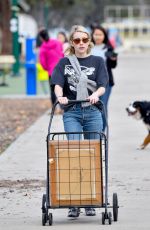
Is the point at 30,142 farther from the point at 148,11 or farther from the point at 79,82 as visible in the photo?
the point at 148,11

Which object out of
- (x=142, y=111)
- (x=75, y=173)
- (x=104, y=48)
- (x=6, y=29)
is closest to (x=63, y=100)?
(x=75, y=173)

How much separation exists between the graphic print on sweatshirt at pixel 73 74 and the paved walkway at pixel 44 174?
48.3 inches

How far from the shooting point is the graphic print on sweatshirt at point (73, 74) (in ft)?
30.4

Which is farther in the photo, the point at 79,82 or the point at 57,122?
the point at 57,122

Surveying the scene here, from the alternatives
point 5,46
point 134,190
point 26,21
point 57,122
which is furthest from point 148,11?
point 134,190

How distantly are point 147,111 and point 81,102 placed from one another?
19.5 ft

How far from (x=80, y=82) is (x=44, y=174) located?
10.4 ft

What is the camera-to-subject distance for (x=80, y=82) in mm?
9203

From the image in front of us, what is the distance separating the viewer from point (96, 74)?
9.29m

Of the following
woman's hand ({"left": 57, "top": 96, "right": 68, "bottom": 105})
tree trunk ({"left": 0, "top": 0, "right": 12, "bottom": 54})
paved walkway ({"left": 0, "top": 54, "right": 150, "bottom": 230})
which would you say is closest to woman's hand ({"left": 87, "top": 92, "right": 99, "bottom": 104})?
woman's hand ({"left": 57, "top": 96, "right": 68, "bottom": 105})

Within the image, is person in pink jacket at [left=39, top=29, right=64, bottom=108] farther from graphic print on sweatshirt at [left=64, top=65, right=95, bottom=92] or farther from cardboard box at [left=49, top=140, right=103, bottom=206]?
cardboard box at [left=49, top=140, right=103, bottom=206]

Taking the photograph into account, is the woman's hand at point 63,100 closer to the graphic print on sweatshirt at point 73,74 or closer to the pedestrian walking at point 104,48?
the graphic print on sweatshirt at point 73,74

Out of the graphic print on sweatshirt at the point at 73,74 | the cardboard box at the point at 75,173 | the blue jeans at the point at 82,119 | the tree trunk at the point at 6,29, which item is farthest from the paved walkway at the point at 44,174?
the tree trunk at the point at 6,29

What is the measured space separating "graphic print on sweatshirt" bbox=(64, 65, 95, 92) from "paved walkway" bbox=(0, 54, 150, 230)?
1228mm
